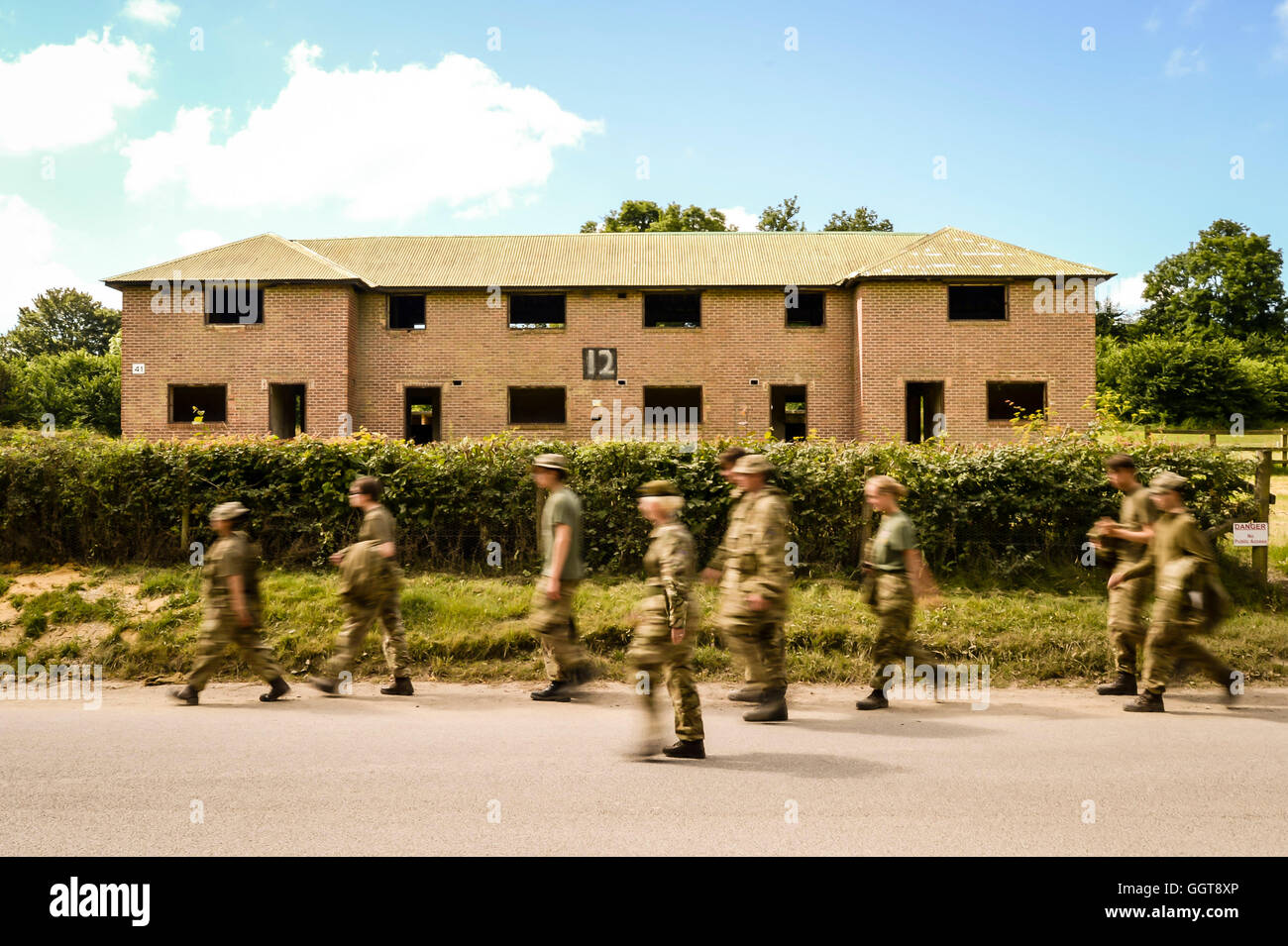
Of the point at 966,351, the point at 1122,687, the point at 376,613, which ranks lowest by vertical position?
the point at 1122,687

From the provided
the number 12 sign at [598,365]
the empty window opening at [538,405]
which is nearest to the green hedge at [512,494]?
the number 12 sign at [598,365]

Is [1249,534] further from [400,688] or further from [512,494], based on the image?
[400,688]

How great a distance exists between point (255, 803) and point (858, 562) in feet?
24.1

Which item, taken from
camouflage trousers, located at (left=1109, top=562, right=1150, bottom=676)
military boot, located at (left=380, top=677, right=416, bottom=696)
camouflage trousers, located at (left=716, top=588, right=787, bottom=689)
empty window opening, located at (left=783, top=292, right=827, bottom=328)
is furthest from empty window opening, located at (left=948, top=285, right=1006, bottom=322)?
military boot, located at (left=380, top=677, right=416, bottom=696)

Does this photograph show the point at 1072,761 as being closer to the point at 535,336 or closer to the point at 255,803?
the point at 255,803

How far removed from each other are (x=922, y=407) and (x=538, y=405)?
12335 millimetres

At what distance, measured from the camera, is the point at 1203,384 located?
43469 mm

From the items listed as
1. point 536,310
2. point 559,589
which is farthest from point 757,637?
point 536,310

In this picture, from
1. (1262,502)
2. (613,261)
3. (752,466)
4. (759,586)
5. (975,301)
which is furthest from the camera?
(613,261)

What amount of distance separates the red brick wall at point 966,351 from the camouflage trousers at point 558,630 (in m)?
17.1

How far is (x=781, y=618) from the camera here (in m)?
5.88

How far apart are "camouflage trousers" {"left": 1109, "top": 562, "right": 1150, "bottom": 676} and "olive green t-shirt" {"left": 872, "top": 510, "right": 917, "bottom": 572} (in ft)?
6.74

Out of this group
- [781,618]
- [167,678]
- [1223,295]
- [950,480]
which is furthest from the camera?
[1223,295]

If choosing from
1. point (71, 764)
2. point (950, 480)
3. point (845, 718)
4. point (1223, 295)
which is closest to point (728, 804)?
point (845, 718)
